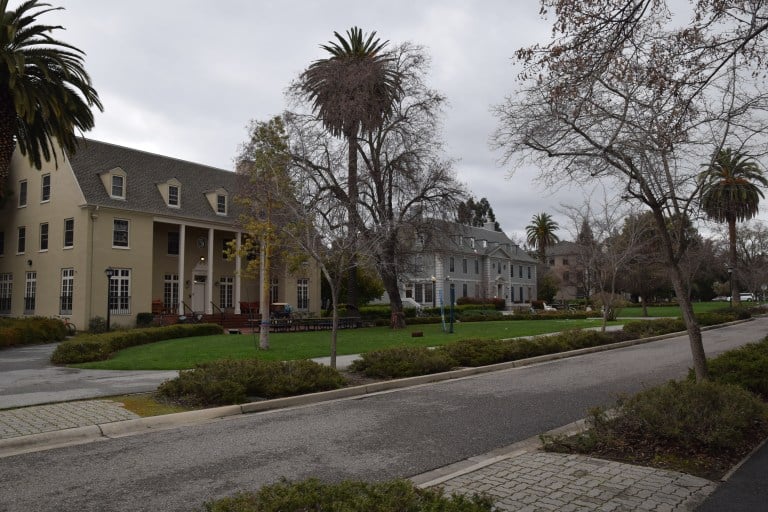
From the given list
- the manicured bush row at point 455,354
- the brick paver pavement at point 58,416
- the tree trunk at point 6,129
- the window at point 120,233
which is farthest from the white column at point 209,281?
the brick paver pavement at point 58,416

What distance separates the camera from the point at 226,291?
3969 centimetres

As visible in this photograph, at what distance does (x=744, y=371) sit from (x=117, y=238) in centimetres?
3078

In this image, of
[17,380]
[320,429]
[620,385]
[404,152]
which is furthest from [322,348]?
[404,152]

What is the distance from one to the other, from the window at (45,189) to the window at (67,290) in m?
4.98

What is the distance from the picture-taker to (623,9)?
6.14m

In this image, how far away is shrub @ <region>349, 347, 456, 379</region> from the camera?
1284cm

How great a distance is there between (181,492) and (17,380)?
9.69 meters

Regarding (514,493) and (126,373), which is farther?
(126,373)

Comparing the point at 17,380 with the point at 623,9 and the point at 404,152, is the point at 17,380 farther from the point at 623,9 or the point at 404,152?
the point at 404,152

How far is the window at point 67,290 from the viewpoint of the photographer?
31.4 metres

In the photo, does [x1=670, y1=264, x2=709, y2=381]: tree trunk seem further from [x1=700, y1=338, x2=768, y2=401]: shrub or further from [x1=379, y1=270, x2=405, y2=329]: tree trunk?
[x1=379, y1=270, x2=405, y2=329]: tree trunk

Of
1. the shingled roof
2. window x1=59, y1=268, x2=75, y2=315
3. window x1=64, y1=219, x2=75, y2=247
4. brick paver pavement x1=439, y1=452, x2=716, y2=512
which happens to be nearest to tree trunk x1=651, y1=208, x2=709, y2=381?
brick paver pavement x1=439, y1=452, x2=716, y2=512

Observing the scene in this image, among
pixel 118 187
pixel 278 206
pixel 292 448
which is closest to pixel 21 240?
pixel 118 187

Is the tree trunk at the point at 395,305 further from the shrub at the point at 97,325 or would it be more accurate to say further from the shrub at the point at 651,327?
the shrub at the point at 97,325
